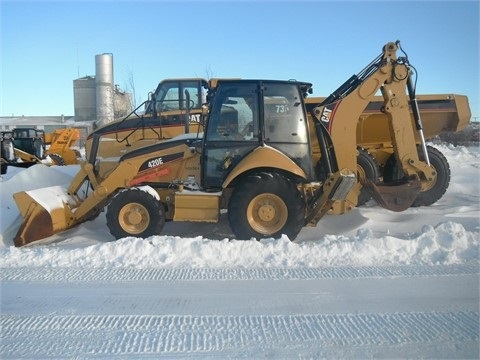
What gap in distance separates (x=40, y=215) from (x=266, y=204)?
3.26 meters

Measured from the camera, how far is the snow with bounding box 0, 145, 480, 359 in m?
3.33

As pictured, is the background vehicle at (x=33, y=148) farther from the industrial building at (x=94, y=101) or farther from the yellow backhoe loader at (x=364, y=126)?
the industrial building at (x=94, y=101)

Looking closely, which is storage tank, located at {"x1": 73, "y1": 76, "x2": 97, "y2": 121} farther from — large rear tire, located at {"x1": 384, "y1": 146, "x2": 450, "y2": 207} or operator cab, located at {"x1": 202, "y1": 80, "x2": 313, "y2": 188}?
operator cab, located at {"x1": 202, "y1": 80, "x2": 313, "y2": 188}

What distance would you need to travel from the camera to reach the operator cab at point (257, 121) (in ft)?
20.3

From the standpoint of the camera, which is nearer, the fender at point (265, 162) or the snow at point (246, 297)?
the snow at point (246, 297)

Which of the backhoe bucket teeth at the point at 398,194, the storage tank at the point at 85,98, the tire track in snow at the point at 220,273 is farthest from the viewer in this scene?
the storage tank at the point at 85,98

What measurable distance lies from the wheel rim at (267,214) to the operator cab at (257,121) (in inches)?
24.1

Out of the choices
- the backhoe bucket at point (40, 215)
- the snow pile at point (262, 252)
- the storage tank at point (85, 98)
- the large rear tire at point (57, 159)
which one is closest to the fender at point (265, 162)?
the snow pile at point (262, 252)

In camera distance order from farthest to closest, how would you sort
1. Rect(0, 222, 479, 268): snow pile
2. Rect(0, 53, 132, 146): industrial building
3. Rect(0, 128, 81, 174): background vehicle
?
1. Rect(0, 53, 132, 146): industrial building
2. Rect(0, 128, 81, 174): background vehicle
3. Rect(0, 222, 479, 268): snow pile

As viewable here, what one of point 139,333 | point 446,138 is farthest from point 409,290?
point 446,138

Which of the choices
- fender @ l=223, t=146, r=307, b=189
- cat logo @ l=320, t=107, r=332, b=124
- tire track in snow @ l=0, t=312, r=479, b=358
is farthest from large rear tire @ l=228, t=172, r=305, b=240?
tire track in snow @ l=0, t=312, r=479, b=358

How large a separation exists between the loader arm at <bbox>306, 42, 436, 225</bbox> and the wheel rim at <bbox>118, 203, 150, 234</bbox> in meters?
2.39

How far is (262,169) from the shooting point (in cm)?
614

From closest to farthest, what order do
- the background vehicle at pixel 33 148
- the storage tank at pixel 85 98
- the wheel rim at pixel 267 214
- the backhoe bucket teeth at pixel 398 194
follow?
the wheel rim at pixel 267 214, the backhoe bucket teeth at pixel 398 194, the background vehicle at pixel 33 148, the storage tank at pixel 85 98
